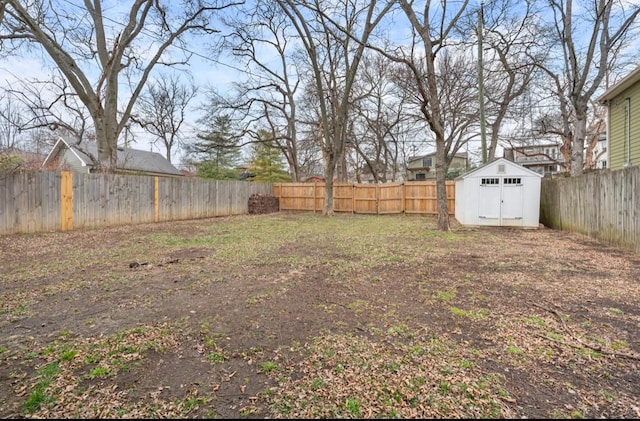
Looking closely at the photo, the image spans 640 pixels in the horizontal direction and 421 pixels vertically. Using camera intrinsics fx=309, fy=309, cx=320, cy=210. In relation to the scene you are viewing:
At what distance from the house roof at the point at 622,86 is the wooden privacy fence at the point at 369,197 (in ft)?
17.6

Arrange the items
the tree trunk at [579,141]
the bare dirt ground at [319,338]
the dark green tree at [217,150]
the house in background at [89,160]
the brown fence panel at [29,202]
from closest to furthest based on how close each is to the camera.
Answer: the bare dirt ground at [319,338], the brown fence panel at [29,202], the tree trunk at [579,141], the dark green tree at [217,150], the house in background at [89,160]

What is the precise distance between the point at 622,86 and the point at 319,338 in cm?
1135

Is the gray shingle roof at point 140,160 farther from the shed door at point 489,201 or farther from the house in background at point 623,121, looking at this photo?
the house in background at point 623,121

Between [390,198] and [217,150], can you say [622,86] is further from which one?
[217,150]

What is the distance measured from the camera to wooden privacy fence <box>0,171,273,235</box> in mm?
7061

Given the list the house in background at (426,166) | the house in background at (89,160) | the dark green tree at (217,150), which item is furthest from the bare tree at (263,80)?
the house in background at (426,166)

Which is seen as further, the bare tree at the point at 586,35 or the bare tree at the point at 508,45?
the bare tree at the point at 508,45

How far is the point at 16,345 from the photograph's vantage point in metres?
2.29

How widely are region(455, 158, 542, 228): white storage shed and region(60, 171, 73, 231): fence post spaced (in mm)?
11497

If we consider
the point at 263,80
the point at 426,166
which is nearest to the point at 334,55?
the point at 263,80

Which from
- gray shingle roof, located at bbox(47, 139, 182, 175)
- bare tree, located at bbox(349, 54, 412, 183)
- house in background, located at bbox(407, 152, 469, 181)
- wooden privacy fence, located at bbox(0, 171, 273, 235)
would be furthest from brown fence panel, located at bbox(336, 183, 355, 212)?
house in background, located at bbox(407, 152, 469, 181)

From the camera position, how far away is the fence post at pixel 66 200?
786cm

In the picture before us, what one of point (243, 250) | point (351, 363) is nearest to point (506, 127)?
point (243, 250)

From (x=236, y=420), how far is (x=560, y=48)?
1435 cm
